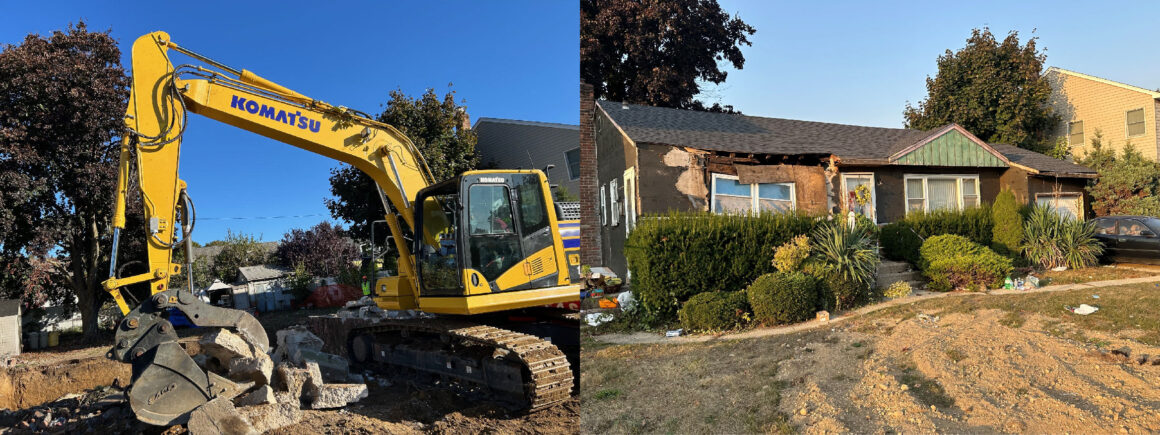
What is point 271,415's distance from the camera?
6430 mm

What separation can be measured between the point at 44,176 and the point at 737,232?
17.2 m

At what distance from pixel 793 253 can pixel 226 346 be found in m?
6.04

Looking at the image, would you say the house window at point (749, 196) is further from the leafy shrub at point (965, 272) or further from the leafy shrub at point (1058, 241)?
the leafy shrub at point (1058, 241)

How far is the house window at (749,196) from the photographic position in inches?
179

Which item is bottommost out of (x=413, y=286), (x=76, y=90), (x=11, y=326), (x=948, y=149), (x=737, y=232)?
(x=11, y=326)

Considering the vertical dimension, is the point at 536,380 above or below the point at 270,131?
below

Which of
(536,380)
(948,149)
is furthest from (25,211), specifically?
(948,149)

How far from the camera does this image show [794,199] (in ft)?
15.3

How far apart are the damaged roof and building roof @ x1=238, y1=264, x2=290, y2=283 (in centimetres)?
2823

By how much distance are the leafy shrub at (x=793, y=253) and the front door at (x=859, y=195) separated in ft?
1.37

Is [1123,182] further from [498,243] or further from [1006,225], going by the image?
[498,243]

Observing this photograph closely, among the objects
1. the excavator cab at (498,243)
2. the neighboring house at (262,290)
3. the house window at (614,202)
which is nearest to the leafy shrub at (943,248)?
the house window at (614,202)

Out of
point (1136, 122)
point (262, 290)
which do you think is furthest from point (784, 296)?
point (262, 290)

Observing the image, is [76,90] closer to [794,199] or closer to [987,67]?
[794,199]
